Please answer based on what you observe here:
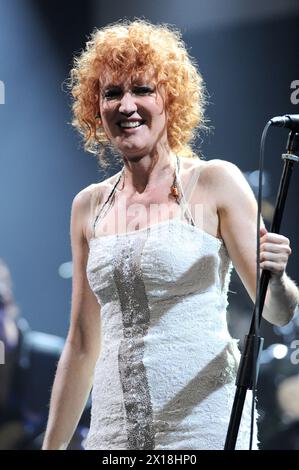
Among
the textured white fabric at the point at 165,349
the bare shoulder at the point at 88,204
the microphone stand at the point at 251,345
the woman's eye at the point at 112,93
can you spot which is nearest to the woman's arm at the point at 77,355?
the bare shoulder at the point at 88,204

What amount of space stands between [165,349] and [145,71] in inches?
21.8

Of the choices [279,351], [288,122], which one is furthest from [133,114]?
[279,351]

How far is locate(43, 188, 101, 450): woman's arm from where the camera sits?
66.7 inches

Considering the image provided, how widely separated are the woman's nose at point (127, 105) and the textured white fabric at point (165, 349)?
233 millimetres

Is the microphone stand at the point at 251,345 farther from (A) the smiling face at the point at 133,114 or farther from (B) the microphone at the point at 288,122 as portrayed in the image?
(A) the smiling face at the point at 133,114

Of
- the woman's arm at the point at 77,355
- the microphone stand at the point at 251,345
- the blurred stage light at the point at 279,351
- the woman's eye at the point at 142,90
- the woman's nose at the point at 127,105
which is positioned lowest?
the blurred stage light at the point at 279,351

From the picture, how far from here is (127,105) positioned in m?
1.61

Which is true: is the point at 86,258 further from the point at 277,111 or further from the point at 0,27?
the point at 0,27

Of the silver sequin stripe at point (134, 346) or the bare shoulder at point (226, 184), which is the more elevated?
the bare shoulder at point (226, 184)

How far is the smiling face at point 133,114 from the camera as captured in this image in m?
1.62

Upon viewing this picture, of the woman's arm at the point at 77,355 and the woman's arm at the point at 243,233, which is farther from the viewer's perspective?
the woman's arm at the point at 77,355

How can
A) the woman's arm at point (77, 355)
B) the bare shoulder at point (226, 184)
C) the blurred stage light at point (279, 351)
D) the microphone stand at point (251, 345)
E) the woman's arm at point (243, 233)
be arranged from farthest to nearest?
the blurred stage light at point (279, 351)
the woman's arm at point (77, 355)
the bare shoulder at point (226, 184)
the woman's arm at point (243, 233)
the microphone stand at point (251, 345)

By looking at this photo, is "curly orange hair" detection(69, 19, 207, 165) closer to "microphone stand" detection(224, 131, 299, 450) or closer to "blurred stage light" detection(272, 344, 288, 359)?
"microphone stand" detection(224, 131, 299, 450)
